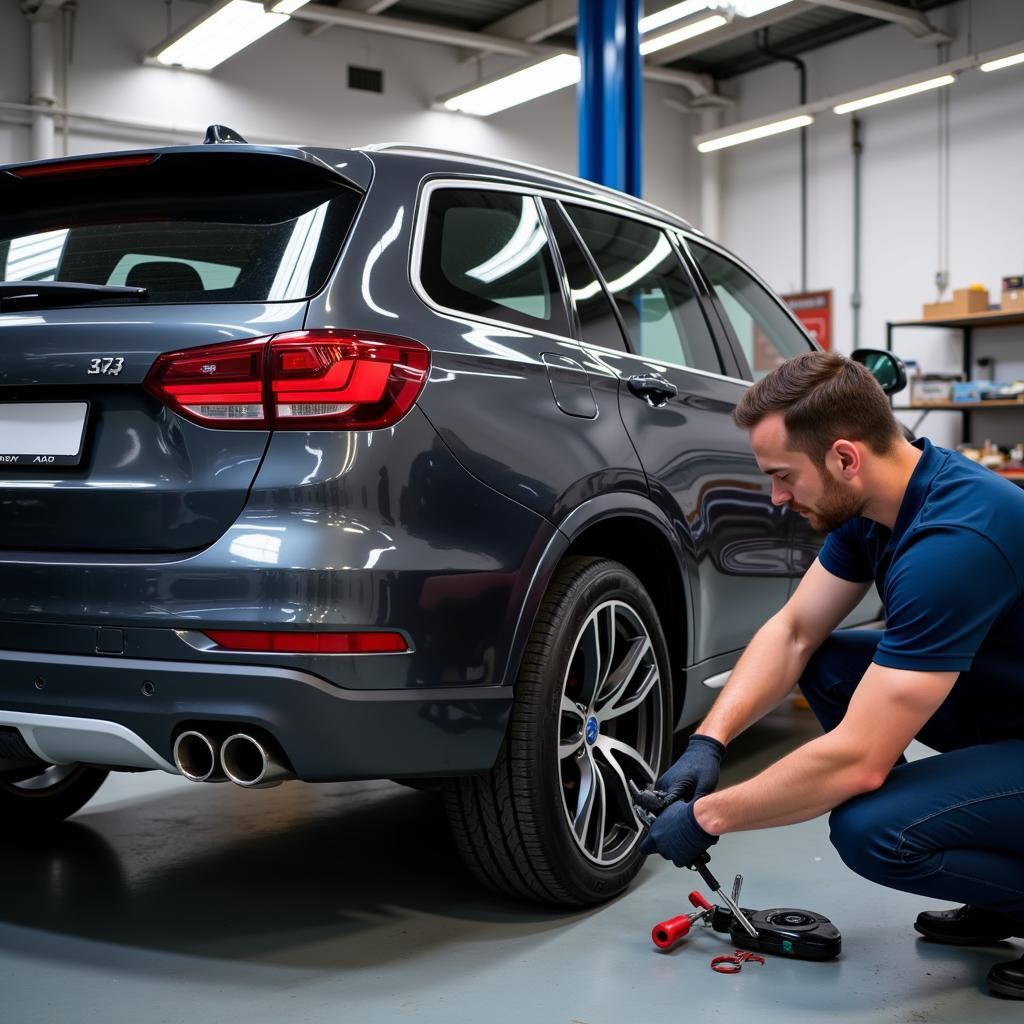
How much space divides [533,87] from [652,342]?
32.9ft

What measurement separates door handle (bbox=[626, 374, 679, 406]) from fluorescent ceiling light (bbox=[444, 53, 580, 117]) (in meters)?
8.94

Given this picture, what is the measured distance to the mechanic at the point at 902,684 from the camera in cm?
208

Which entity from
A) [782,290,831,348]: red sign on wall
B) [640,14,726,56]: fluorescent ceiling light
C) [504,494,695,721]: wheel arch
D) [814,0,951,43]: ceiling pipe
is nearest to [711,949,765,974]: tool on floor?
[504,494,695,721]: wheel arch

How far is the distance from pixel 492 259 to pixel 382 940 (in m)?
1.43

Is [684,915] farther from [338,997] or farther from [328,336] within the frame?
[328,336]

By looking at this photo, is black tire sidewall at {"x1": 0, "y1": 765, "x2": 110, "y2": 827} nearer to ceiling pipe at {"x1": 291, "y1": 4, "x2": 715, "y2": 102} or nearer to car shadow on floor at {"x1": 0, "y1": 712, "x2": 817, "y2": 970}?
car shadow on floor at {"x1": 0, "y1": 712, "x2": 817, "y2": 970}

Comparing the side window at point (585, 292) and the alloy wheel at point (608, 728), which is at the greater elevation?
the side window at point (585, 292)

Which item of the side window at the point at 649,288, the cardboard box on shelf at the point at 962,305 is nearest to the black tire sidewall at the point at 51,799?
the side window at the point at 649,288

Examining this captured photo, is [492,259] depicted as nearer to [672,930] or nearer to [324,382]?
[324,382]

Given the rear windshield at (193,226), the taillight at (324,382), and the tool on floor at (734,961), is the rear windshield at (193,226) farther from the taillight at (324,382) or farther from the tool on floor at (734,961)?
the tool on floor at (734,961)

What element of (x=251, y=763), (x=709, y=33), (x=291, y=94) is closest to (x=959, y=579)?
(x=251, y=763)

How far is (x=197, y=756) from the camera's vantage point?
2.21 m

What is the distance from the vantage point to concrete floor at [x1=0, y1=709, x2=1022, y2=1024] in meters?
2.22

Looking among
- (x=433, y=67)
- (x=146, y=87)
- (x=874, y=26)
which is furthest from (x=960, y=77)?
(x=146, y=87)
